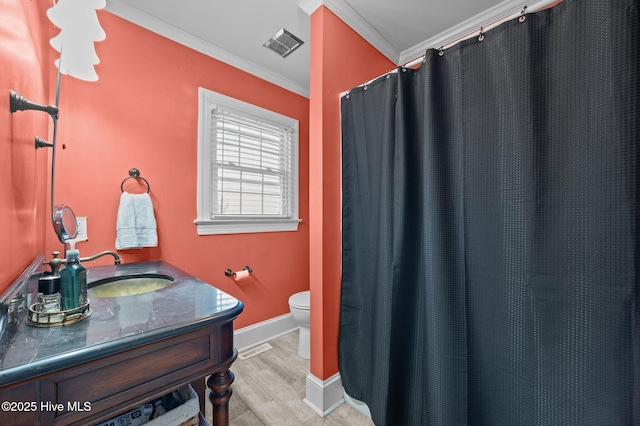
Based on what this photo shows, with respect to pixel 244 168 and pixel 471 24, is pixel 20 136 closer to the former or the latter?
pixel 244 168

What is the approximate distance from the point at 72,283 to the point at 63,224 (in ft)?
1.19

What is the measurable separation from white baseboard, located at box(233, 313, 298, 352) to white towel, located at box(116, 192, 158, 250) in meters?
1.05

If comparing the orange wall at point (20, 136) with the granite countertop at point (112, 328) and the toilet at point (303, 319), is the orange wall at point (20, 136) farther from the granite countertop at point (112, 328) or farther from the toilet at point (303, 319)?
the toilet at point (303, 319)

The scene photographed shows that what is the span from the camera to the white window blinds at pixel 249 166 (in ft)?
6.82

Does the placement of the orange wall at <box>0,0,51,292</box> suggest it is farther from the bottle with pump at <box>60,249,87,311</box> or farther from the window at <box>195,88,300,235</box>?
the window at <box>195,88,300,235</box>

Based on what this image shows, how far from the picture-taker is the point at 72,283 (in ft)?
2.34

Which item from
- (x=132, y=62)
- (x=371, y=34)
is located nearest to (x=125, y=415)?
(x=132, y=62)

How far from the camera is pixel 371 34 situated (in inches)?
74.1

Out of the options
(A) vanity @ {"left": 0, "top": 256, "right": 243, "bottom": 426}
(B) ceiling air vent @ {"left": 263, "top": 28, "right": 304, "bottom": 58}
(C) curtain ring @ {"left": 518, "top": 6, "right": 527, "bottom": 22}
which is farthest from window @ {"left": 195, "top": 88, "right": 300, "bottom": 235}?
(C) curtain ring @ {"left": 518, "top": 6, "right": 527, "bottom": 22}

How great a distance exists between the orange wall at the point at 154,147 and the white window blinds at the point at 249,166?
7.1 inches

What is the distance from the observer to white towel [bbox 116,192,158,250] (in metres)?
1.58

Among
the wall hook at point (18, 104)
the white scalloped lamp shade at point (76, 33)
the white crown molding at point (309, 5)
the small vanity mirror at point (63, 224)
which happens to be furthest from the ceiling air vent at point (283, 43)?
the small vanity mirror at point (63, 224)

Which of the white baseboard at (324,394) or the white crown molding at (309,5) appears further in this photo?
the white crown molding at (309,5)

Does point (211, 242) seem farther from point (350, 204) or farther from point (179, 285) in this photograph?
point (350, 204)
